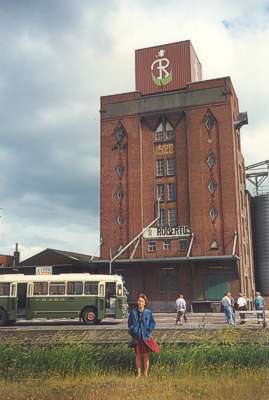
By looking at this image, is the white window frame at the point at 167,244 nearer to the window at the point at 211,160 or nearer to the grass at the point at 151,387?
the window at the point at 211,160

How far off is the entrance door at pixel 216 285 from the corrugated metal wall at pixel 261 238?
459 inches

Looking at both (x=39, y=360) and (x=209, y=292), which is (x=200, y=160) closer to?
(x=209, y=292)

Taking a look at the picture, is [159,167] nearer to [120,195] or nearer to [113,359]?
[120,195]

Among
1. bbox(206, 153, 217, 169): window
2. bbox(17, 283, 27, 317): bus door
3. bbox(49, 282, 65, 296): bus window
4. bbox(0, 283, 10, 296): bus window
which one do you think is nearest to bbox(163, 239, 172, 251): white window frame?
bbox(206, 153, 217, 169): window

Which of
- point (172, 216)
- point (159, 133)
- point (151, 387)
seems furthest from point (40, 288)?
point (159, 133)

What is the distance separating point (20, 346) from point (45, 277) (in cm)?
1961

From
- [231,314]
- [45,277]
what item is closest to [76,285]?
[45,277]

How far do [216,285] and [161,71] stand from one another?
80.5 feet

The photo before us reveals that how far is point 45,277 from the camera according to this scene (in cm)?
3275

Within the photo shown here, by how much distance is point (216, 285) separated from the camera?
49.4 meters

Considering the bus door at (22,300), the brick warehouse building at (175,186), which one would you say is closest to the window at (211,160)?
the brick warehouse building at (175,186)

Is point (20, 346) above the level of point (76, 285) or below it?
below

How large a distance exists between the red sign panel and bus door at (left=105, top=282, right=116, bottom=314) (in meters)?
30.4

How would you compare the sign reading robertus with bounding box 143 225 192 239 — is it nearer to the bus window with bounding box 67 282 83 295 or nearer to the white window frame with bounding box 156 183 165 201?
the white window frame with bounding box 156 183 165 201
